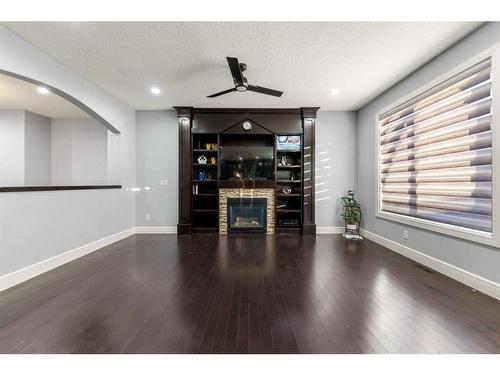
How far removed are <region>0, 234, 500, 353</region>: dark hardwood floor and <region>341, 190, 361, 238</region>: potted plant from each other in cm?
140

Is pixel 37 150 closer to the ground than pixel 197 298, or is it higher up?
higher up

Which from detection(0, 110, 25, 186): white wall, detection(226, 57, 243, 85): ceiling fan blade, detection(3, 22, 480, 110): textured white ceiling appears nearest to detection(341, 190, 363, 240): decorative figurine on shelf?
detection(3, 22, 480, 110): textured white ceiling

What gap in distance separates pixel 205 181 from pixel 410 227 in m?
3.94

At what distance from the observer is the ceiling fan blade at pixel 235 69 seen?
2.54 metres

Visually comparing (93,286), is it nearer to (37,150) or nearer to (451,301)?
(451,301)

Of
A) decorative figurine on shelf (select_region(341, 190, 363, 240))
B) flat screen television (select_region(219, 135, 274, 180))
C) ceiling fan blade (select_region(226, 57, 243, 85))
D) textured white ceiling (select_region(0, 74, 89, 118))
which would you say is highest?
textured white ceiling (select_region(0, 74, 89, 118))

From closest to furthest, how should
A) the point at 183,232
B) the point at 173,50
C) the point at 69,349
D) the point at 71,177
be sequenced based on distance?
1. the point at 69,349
2. the point at 173,50
3. the point at 183,232
4. the point at 71,177

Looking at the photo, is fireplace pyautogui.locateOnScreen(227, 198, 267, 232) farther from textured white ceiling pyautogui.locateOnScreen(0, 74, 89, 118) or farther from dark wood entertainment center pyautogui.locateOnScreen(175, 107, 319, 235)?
textured white ceiling pyautogui.locateOnScreen(0, 74, 89, 118)

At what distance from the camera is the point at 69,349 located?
4.84 feet

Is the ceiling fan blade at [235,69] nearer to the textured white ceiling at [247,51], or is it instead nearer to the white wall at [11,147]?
the textured white ceiling at [247,51]

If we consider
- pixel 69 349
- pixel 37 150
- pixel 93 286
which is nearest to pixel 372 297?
pixel 69 349

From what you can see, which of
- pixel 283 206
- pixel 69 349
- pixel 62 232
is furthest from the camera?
pixel 283 206

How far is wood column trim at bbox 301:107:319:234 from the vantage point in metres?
5.00
